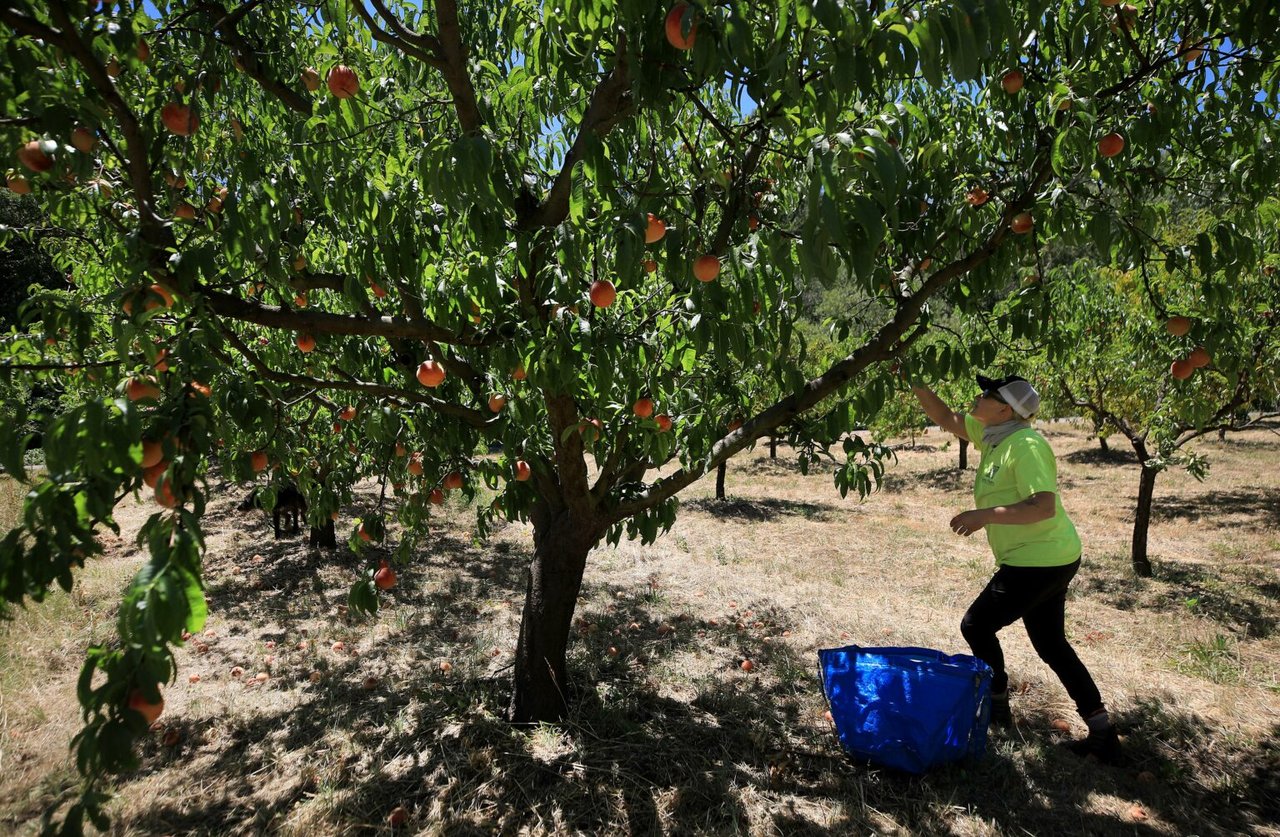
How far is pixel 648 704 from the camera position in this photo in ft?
11.4

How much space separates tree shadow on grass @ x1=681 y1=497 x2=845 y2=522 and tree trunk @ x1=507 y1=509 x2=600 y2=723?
239 inches

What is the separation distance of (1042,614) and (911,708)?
2.46 ft

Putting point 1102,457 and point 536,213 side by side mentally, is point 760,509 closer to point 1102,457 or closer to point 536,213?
point 536,213

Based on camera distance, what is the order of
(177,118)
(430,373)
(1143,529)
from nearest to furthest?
(177,118) → (430,373) → (1143,529)

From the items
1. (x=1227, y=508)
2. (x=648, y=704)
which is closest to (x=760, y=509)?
(x=1227, y=508)

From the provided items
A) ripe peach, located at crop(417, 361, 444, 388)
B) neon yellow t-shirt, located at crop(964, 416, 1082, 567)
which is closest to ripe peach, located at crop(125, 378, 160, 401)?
ripe peach, located at crop(417, 361, 444, 388)

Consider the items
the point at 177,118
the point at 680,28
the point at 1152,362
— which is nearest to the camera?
the point at 680,28

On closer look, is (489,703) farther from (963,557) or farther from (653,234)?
(963,557)

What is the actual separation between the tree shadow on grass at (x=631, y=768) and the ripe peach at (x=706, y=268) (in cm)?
203

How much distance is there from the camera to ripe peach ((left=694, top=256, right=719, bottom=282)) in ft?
5.92

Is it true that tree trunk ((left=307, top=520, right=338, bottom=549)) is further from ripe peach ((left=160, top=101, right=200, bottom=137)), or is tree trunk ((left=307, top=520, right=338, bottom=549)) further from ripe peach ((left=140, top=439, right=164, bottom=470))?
ripe peach ((left=140, top=439, right=164, bottom=470))

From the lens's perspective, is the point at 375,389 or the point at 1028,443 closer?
the point at 375,389

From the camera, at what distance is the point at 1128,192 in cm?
254

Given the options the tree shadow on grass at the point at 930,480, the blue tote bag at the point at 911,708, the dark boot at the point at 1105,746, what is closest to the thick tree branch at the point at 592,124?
the blue tote bag at the point at 911,708
